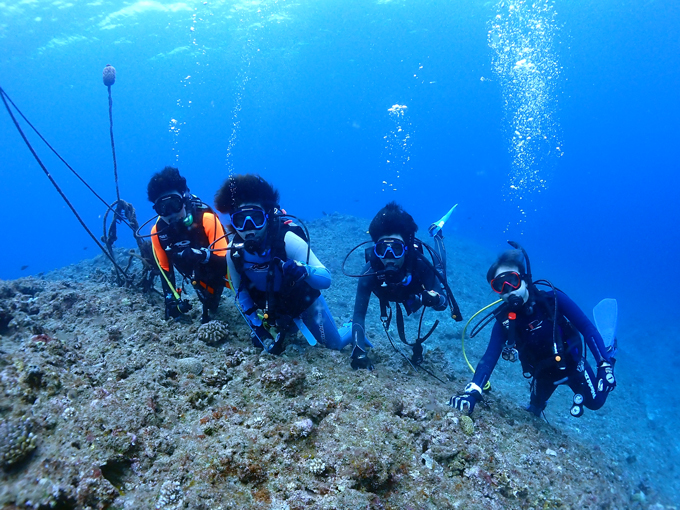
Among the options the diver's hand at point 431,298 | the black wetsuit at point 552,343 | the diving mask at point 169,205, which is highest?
the black wetsuit at point 552,343

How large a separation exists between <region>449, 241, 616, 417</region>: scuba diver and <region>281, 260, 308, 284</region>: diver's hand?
242 cm

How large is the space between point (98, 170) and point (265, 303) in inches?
7746

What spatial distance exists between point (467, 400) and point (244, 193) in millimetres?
3632

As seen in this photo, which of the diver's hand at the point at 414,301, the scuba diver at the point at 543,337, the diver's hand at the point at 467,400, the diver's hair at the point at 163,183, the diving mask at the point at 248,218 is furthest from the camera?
the diver's hand at the point at 414,301

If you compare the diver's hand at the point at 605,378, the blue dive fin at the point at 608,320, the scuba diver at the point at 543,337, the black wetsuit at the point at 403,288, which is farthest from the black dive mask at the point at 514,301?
the blue dive fin at the point at 608,320

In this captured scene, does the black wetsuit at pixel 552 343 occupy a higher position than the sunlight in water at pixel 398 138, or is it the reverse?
the sunlight in water at pixel 398 138

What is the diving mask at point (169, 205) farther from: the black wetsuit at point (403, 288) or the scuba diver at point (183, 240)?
the black wetsuit at point (403, 288)

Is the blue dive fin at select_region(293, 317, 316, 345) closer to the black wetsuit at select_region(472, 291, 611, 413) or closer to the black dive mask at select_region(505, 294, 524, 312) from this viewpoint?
the black wetsuit at select_region(472, 291, 611, 413)

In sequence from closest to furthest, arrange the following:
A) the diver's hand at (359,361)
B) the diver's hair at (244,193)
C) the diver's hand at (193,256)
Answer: the diver's hair at (244,193) → the diver's hand at (359,361) → the diver's hand at (193,256)

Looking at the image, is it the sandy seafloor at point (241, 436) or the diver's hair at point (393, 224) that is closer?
the sandy seafloor at point (241, 436)

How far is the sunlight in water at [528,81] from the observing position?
5403 centimetres

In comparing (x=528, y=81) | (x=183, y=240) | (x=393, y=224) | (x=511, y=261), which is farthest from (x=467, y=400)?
(x=528, y=81)

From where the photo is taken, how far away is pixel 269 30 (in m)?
46.4

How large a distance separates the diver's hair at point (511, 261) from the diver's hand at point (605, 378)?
5.08ft
